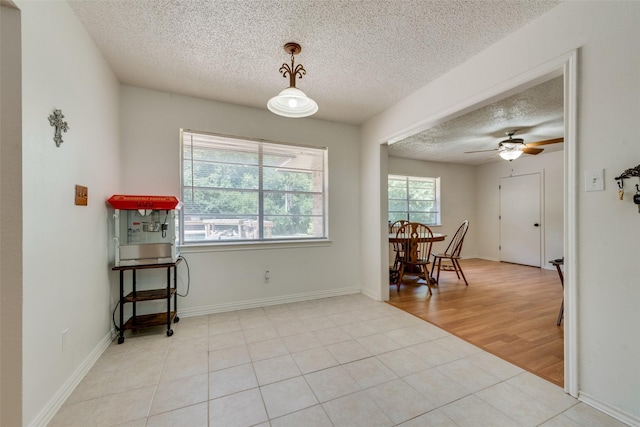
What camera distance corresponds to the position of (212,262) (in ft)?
9.80

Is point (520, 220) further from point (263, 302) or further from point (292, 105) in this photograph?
point (292, 105)

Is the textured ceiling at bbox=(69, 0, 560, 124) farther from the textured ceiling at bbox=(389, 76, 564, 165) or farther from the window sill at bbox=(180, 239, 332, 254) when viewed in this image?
the window sill at bbox=(180, 239, 332, 254)

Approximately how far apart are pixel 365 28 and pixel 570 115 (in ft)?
4.82

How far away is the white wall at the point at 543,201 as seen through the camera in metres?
5.16

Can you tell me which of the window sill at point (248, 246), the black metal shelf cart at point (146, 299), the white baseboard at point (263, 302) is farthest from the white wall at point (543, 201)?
the black metal shelf cart at point (146, 299)

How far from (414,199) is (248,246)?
4.36 metres

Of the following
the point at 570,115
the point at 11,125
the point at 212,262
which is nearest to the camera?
the point at 11,125

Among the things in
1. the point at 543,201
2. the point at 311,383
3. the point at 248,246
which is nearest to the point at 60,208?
the point at 248,246

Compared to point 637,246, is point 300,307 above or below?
below

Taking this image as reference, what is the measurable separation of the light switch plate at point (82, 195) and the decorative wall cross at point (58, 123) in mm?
360

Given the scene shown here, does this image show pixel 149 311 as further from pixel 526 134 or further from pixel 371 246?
pixel 526 134

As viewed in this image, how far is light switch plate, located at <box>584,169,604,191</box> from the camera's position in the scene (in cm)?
146

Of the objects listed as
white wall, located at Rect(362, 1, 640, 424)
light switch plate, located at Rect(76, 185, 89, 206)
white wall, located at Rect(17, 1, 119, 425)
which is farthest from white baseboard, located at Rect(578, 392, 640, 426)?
light switch plate, located at Rect(76, 185, 89, 206)

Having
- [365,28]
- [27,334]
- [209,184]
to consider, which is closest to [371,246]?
[209,184]
